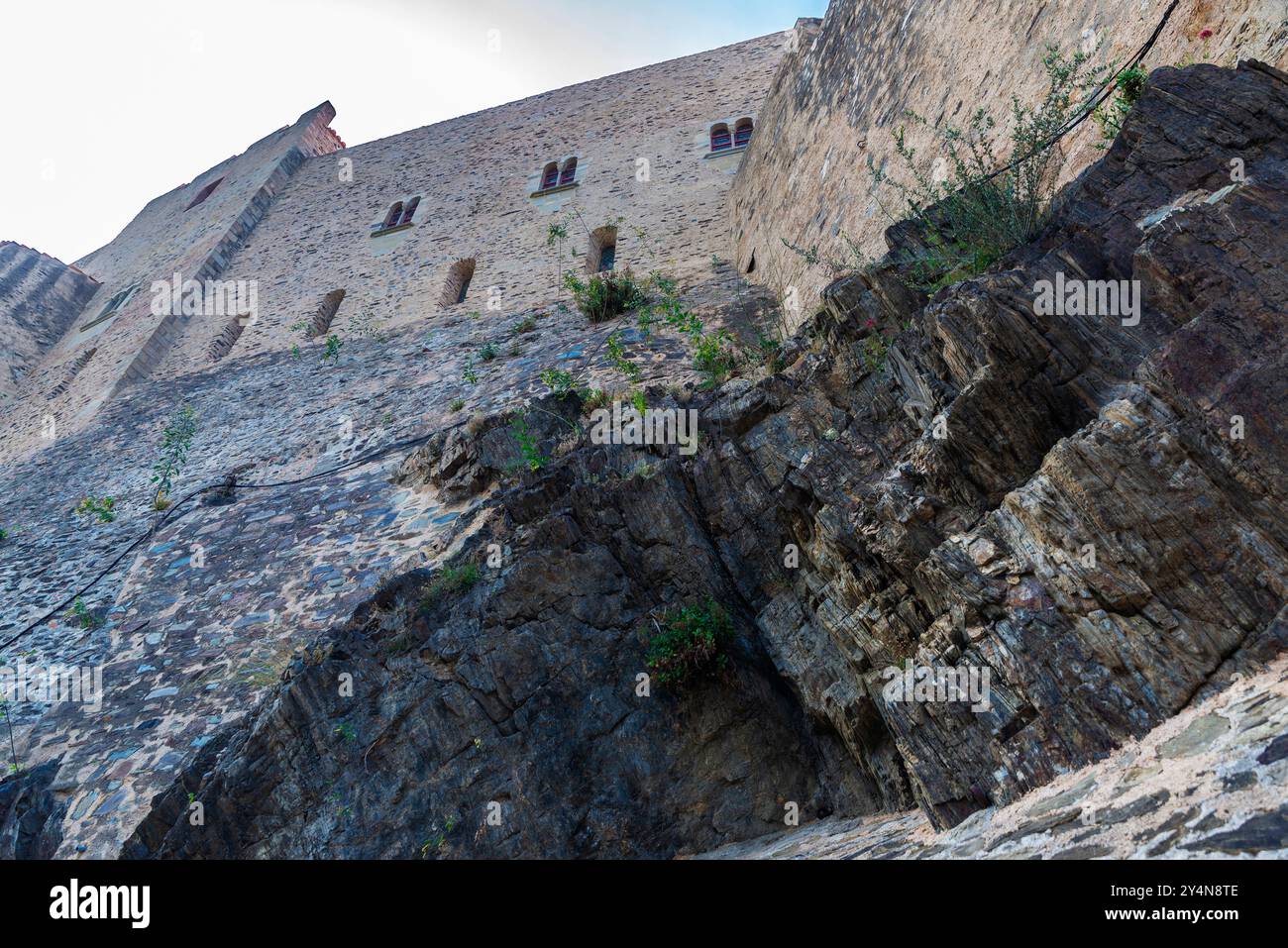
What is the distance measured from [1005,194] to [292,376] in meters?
9.92

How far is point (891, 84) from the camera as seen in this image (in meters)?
8.26

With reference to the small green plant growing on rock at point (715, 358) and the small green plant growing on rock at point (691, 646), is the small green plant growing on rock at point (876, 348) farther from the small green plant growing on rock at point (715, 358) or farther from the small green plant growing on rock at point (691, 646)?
the small green plant growing on rock at point (715, 358)

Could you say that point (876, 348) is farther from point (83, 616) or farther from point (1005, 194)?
point (83, 616)

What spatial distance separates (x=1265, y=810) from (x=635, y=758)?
3.48m

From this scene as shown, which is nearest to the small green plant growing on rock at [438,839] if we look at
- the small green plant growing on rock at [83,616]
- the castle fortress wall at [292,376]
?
the castle fortress wall at [292,376]

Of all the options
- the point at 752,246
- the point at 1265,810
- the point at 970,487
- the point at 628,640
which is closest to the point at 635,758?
the point at 628,640

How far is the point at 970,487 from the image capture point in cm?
443

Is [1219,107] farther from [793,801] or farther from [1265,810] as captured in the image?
[793,801]

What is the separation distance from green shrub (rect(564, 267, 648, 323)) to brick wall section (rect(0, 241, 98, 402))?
1075cm

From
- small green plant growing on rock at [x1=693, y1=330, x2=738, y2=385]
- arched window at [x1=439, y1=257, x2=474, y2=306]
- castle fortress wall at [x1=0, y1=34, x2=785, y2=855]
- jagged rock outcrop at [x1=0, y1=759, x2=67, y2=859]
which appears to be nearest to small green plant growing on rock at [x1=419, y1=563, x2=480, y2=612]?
castle fortress wall at [x1=0, y1=34, x2=785, y2=855]

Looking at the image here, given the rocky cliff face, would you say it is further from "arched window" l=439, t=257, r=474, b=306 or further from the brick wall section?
the brick wall section

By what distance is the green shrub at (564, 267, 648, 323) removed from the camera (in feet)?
36.0

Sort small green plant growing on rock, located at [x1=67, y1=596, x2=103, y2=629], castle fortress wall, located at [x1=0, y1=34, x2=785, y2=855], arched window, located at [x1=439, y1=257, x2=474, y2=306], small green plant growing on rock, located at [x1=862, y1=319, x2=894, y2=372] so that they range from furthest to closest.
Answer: arched window, located at [x1=439, y1=257, x2=474, y2=306] → small green plant growing on rock, located at [x1=67, y1=596, x2=103, y2=629] → castle fortress wall, located at [x1=0, y1=34, x2=785, y2=855] → small green plant growing on rock, located at [x1=862, y1=319, x2=894, y2=372]

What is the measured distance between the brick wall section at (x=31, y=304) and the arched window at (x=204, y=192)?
102 inches
